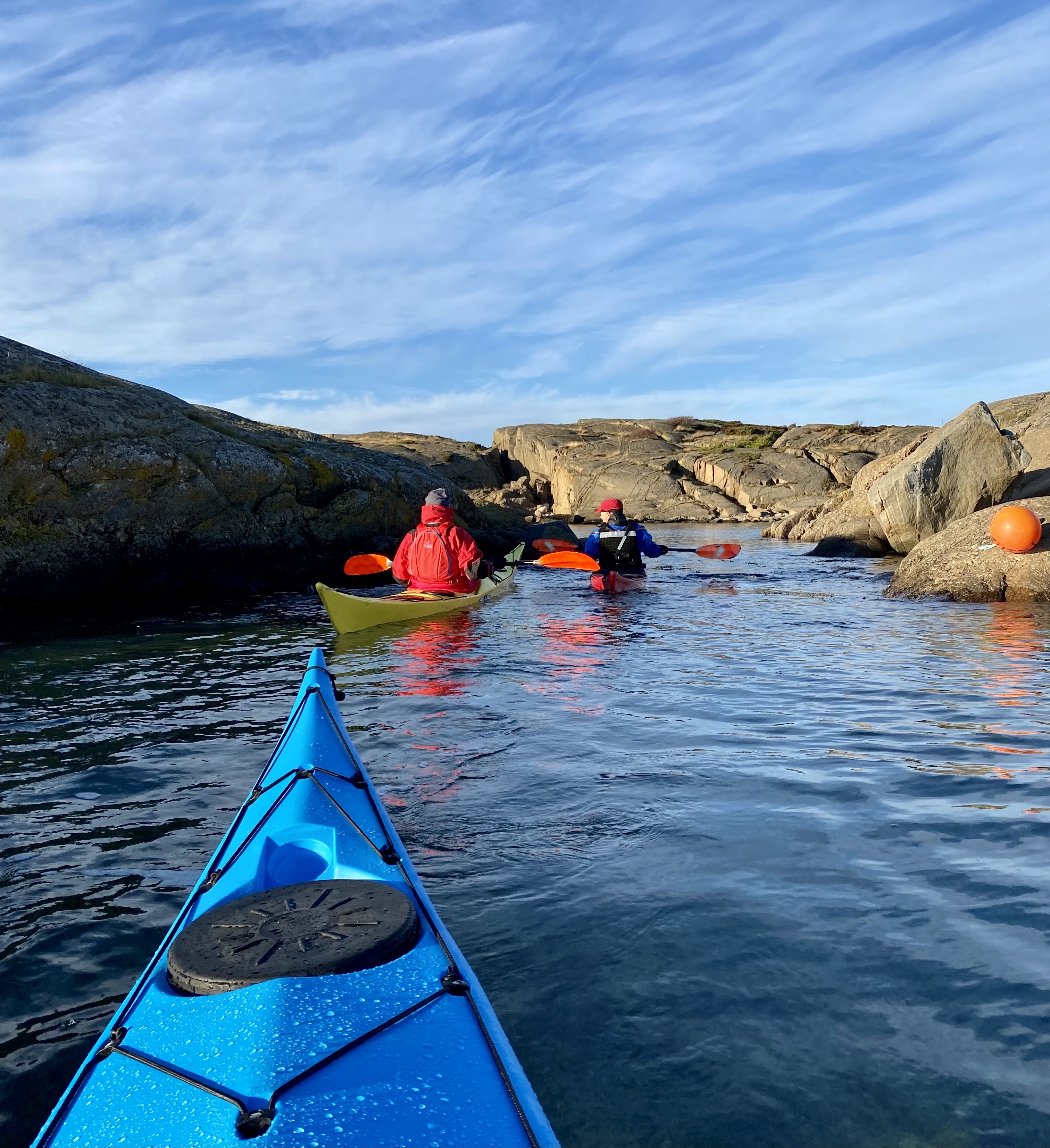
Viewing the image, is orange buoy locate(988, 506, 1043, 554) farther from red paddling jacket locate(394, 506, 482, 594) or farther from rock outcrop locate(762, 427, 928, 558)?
rock outcrop locate(762, 427, 928, 558)

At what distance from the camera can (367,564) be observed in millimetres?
11750

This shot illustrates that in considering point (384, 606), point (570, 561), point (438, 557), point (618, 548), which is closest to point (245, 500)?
point (438, 557)

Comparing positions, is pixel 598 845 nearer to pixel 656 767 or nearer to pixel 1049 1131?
pixel 656 767

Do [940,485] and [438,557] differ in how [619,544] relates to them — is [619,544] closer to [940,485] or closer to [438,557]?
[438,557]

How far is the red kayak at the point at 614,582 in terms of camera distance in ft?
42.9

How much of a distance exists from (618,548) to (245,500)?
631 centimetres

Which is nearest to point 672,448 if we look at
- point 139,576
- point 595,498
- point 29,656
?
point 595,498

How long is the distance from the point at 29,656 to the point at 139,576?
4.77 meters

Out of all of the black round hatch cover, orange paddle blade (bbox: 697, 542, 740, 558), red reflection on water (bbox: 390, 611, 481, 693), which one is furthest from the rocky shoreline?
the black round hatch cover

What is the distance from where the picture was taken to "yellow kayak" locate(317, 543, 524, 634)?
9656mm

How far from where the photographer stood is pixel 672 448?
5047 centimetres

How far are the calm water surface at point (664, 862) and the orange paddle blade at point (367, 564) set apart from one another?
3659 millimetres

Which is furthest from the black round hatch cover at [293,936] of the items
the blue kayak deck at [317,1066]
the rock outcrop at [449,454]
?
the rock outcrop at [449,454]

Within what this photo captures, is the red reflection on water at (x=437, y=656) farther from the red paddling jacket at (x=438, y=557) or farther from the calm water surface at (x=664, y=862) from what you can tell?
the red paddling jacket at (x=438, y=557)
